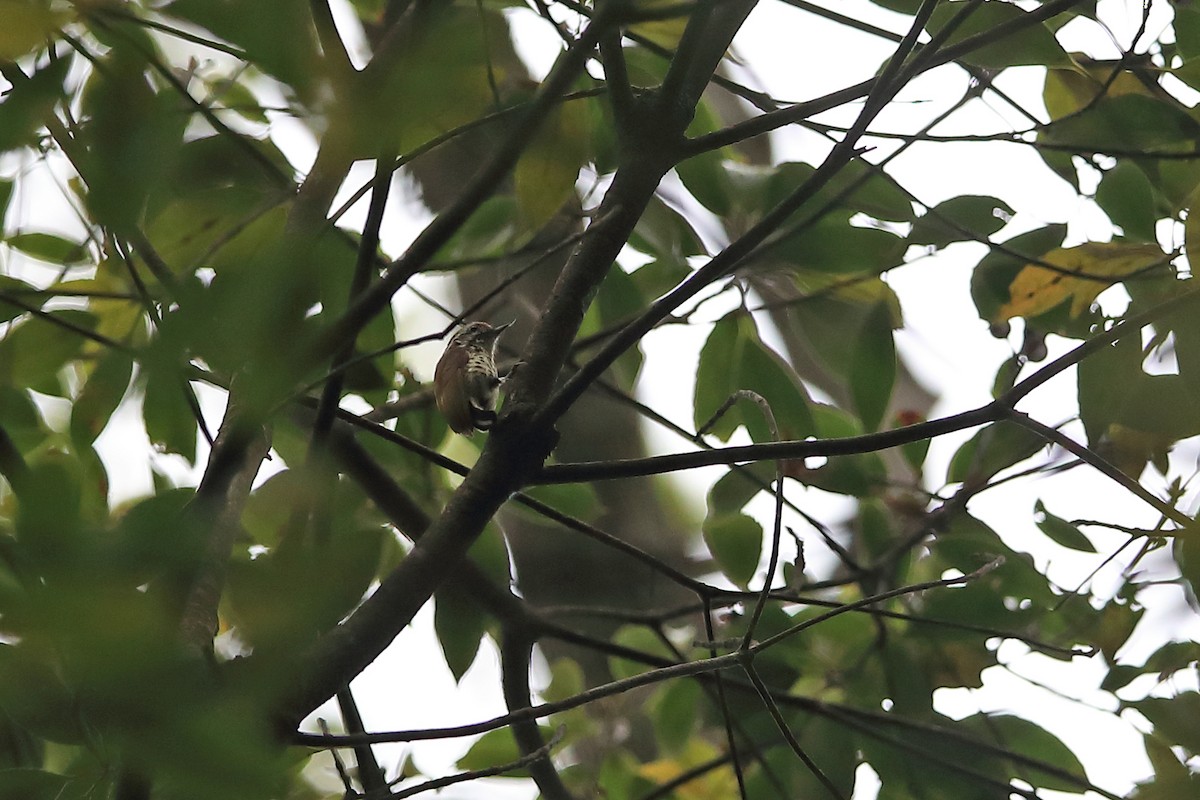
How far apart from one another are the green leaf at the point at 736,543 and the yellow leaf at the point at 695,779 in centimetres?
30

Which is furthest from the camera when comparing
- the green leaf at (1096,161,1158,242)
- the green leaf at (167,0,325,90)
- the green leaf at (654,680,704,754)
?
the green leaf at (654,680,704,754)

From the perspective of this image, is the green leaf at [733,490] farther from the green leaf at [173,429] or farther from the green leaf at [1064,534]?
the green leaf at [173,429]

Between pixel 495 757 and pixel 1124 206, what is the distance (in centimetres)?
77

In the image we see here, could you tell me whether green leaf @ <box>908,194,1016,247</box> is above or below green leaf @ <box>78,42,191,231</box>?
above

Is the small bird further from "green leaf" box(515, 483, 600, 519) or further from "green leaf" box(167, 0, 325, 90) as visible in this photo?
"green leaf" box(167, 0, 325, 90)

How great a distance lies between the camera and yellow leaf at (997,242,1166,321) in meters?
0.80

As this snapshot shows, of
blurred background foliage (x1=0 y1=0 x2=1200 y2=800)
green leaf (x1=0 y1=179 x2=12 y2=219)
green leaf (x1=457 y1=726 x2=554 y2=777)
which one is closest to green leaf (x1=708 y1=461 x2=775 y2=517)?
blurred background foliage (x1=0 y1=0 x2=1200 y2=800)

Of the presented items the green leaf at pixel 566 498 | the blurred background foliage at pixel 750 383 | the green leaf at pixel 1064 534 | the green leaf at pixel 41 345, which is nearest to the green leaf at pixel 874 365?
the blurred background foliage at pixel 750 383

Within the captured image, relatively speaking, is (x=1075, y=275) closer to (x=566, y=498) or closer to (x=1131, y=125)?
(x=1131, y=125)

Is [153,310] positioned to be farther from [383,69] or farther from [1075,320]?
[1075,320]

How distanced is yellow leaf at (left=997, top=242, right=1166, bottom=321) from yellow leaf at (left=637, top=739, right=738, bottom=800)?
652mm

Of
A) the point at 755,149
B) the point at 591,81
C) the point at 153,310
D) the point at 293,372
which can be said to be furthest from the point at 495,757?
the point at 755,149

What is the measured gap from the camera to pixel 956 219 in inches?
34.4

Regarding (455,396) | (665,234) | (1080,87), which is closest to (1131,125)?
(1080,87)
